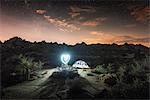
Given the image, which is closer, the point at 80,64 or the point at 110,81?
the point at 110,81

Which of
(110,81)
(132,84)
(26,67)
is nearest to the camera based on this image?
(132,84)

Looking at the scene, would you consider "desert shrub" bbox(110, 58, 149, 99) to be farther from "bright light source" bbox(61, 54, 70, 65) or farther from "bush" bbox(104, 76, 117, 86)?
"bright light source" bbox(61, 54, 70, 65)

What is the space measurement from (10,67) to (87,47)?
135 inches

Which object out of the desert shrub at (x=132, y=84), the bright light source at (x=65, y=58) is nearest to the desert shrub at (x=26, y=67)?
the bright light source at (x=65, y=58)

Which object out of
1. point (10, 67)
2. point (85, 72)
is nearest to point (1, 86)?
point (10, 67)

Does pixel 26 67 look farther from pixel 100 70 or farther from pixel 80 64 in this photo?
pixel 100 70

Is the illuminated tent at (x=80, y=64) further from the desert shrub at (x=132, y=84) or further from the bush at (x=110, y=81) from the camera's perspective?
the bush at (x=110, y=81)

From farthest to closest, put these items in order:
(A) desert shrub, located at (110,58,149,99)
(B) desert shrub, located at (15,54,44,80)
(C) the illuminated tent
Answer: (C) the illuminated tent, (B) desert shrub, located at (15,54,44,80), (A) desert shrub, located at (110,58,149,99)

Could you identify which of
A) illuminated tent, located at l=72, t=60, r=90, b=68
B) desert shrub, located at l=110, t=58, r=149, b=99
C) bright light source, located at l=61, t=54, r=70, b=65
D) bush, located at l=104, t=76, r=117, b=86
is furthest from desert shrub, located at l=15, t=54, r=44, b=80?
desert shrub, located at l=110, t=58, r=149, b=99

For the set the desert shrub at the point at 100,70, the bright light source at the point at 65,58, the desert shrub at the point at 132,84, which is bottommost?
the desert shrub at the point at 132,84

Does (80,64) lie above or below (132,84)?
above

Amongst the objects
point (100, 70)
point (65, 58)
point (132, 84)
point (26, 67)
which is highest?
point (65, 58)

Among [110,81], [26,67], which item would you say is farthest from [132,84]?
[26,67]

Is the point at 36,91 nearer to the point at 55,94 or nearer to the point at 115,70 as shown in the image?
the point at 55,94
